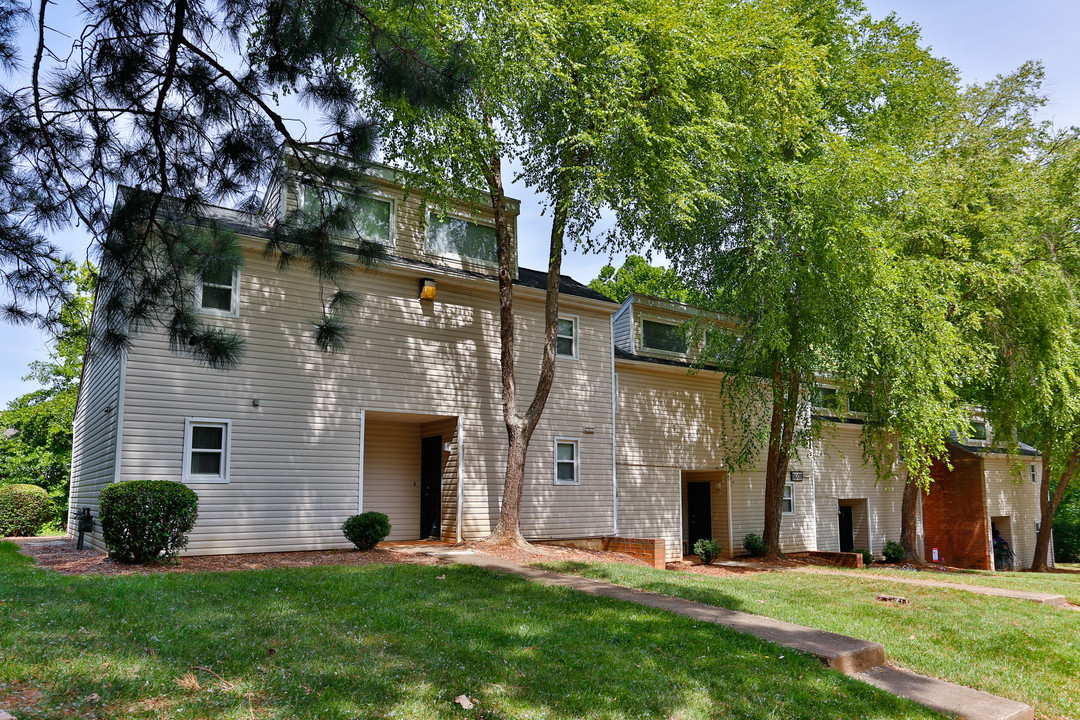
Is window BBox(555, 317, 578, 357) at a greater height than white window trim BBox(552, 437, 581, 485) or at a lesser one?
greater

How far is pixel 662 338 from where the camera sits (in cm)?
1944

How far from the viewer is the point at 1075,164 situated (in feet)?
60.6

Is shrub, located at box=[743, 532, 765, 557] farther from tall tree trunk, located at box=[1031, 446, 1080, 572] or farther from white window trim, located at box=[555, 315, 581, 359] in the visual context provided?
tall tree trunk, located at box=[1031, 446, 1080, 572]

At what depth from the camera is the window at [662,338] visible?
19156 mm

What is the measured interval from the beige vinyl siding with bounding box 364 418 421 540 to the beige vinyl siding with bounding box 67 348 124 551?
467 centimetres

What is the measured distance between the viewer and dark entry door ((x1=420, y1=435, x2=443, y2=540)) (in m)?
14.7

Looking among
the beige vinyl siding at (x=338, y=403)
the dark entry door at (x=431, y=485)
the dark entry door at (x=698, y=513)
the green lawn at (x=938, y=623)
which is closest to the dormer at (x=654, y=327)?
the beige vinyl siding at (x=338, y=403)

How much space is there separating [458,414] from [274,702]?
968cm

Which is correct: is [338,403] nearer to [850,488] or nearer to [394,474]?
[394,474]

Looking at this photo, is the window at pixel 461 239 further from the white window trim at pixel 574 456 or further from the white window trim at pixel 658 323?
the white window trim at pixel 658 323

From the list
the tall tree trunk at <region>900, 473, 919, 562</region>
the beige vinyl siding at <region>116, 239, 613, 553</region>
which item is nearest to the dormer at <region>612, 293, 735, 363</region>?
A: the beige vinyl siding at <region>116, 239, 613, 553</region>

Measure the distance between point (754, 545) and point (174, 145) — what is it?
16175 mm

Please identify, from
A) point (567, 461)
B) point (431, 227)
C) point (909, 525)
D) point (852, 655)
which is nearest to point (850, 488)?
point (909, 525)

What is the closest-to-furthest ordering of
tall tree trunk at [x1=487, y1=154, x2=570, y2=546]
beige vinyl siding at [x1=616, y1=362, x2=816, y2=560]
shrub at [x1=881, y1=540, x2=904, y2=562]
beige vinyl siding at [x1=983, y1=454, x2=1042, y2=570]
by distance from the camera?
1. tall tree trunk at [x1=487, y1=154, x2=570, y2=546]
2. beige vinyl siding at [x1=616, y1=362, x2=816, y2=560]
3. shrub at [x1=881, y1=540, x2=904, y2=562]
4. beige vinyl siding at [x1=983, y1=454, x2=1042, y2=570]
